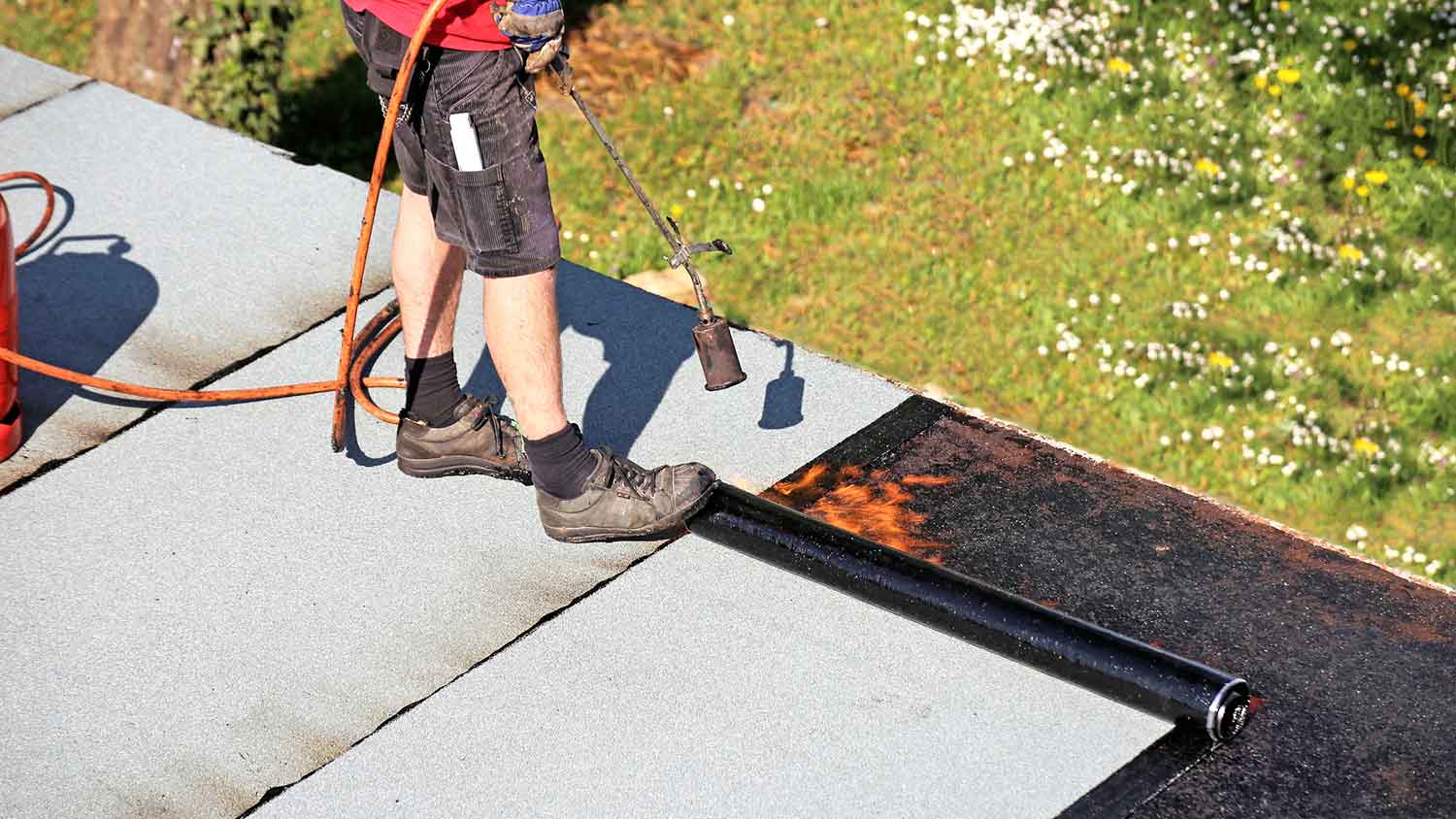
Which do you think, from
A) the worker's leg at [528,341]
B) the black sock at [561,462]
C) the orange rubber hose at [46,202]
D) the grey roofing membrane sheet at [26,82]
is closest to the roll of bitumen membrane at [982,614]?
the black sock at [561,462]

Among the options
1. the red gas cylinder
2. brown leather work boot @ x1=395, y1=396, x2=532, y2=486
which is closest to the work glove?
brown leather work boot @ x1=395, y1=396, x2=532, y2=486

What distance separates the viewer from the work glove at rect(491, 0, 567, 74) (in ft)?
10.4

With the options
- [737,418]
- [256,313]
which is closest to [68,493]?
[256,313]

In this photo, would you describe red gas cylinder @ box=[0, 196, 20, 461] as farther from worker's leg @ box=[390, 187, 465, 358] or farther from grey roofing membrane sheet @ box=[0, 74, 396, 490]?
worker's leg @ box=[390, 187, 465, 358]

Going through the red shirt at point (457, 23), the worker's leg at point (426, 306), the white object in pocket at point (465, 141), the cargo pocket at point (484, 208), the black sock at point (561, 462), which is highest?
the red shirt at point (457, 23)

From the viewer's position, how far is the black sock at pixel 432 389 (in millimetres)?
3836

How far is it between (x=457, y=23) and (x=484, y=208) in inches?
14.6

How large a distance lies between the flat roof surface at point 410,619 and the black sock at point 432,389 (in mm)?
180

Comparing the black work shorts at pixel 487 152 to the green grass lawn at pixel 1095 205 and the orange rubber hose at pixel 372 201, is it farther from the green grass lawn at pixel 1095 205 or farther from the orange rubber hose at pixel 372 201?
the green grass lawn at pixel 1095 205

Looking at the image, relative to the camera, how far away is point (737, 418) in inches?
163

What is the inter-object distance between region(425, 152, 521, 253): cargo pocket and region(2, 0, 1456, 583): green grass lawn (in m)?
2.14

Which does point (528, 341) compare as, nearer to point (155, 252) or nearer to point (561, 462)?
point (561, 462)

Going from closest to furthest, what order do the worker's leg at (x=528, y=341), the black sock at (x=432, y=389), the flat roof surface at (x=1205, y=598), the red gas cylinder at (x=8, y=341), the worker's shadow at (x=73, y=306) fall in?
the flat roof surface at (x=1205, y=598)
the worker's leg at (x=528, y=341)
the black sock at (x=432, y=389)
the red gas cylinder at (x=8, y=341)
the worker's shadow at (x=73, y=306)

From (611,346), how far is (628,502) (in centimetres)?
85
